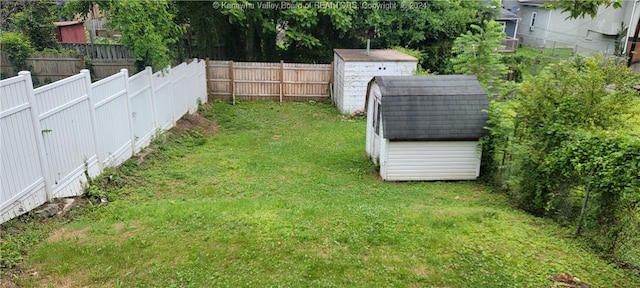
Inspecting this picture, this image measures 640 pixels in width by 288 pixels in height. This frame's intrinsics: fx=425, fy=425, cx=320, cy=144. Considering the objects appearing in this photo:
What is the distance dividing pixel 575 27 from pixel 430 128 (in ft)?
95.4

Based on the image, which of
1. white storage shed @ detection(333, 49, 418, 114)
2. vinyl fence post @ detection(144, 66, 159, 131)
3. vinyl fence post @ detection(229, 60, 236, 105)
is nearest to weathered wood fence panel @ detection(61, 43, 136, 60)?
vinyl fence post @ detection(229, 60, 236, 105)

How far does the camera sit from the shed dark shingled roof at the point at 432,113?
30.2 feet

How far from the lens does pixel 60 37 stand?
20.4 meters

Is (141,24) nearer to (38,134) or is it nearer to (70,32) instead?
(38,134)

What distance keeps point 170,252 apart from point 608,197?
5.83m

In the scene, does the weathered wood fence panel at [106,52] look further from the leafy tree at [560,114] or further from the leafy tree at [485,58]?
the leafy tree at [560,114]

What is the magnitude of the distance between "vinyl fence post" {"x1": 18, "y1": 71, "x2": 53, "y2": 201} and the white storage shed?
36.6 feet

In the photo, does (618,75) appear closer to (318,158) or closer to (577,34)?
(318,158)

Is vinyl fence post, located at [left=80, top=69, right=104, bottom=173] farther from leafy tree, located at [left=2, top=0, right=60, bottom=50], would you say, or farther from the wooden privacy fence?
leafy tree, located at [left=2, top=0, right=60, bottom=50]

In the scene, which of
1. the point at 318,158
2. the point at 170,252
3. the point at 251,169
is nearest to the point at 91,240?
the point at 170,252

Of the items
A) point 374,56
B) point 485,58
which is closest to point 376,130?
point 485,58

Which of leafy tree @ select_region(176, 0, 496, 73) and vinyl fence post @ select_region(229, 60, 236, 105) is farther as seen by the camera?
leafy tree @ select_region(176, 0, 496, 73)

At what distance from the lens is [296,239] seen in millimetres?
5547

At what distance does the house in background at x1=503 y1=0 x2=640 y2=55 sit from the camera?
27.1 metres
